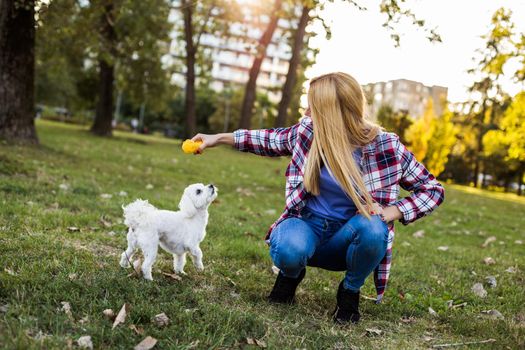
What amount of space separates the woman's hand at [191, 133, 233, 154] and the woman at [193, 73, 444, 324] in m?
0.01

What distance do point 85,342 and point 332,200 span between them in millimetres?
1940

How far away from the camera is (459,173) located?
55.3 meters

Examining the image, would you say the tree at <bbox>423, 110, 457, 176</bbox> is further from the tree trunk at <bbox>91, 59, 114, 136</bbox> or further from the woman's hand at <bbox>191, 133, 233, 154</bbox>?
the woman's hand at <bbox>191, 133, 233, 154</bbox>

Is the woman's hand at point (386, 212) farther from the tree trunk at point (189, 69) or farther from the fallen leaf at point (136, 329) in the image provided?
the tree trunk at point (189, 69)

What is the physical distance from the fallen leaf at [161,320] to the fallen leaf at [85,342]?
1.48ft

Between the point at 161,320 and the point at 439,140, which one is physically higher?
the point at 439,140

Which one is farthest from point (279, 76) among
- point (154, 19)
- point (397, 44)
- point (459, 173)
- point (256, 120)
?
point (397, 44)

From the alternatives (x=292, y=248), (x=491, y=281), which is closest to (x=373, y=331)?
(x=292, y=248)

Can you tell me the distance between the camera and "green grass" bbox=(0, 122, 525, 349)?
3.12 m

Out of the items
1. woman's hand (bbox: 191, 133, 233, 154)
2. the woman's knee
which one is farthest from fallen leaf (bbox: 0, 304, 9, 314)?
the woman's knee

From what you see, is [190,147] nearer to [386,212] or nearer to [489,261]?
[386,212]

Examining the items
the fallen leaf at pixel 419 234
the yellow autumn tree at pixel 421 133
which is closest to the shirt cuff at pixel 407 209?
the fallen leaf at pixel 419 234

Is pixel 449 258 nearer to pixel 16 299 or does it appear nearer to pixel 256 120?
pixel 16 299

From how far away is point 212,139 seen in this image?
4020mm
